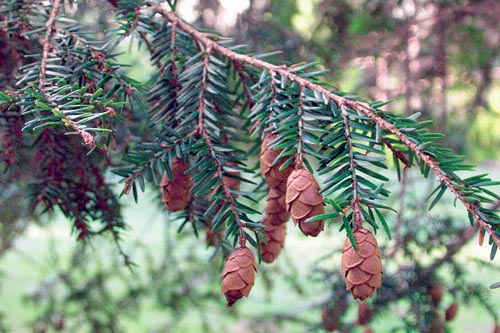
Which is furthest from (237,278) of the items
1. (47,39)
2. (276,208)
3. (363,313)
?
(363,313)

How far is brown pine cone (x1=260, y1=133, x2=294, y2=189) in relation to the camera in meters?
0.56

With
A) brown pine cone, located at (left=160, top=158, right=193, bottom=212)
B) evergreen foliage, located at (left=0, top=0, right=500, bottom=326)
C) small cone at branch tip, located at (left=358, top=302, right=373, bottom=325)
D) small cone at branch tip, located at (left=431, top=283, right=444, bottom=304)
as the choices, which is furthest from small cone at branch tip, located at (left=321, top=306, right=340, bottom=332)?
brown pine cone, located at (left=160, top=158, right=193, bottom=212)

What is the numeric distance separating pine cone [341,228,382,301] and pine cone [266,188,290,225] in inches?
4.5

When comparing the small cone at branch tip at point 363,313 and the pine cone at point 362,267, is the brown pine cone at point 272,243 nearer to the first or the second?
the pine cone at point 362,267

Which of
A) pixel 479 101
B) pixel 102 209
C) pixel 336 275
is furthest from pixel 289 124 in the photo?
pixel 479 101

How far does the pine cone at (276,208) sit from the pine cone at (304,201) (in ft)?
0.27

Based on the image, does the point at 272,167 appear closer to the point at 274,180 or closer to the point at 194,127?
the point at 274,180

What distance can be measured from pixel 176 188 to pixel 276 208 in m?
0.11

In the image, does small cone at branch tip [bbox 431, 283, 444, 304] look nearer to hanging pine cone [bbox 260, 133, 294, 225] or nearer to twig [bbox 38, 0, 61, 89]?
hanging pine cone [bbox 260, 133, 294, 225]

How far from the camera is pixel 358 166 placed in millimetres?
538

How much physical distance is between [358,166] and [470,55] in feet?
5.04

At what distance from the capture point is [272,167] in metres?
0.57

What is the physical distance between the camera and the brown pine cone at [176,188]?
0.61 m

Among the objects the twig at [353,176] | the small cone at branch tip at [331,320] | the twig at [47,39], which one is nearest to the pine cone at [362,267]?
the twig at [353,176]
